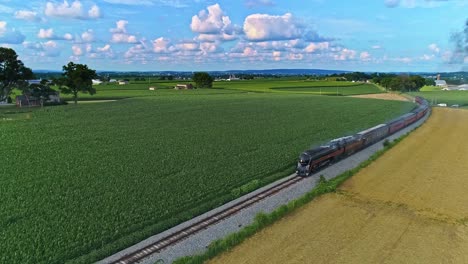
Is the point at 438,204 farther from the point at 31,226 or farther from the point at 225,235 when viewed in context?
the point at 31,226

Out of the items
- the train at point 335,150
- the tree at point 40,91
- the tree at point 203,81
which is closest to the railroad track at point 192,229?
the train at point 335,150

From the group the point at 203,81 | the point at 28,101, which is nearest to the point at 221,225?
the point at 28,101

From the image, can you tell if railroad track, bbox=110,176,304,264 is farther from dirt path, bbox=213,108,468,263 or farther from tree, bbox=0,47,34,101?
tree, bbox=0,47,34,101

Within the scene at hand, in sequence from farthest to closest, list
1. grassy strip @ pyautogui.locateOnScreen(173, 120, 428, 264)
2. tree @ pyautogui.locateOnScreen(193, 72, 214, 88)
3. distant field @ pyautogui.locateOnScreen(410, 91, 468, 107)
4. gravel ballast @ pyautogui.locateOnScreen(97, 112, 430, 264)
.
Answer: tree @ pyautogui.locateOnScreen(193, 72, 214, 88)
distant field @ pyautogui.locateOnScreen(410, 91, 468, 107)
gravel ballast @ pyautogui.locateOnScreen(97, 112, 430, 264)
grassy strip @ pyautogui.locateOnScreen(173, 120, 428, 264)

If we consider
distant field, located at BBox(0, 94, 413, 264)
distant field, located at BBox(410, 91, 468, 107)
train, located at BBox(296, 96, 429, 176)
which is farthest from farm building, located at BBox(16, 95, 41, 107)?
distant field, located at BBox(410, 91, 468, 107)

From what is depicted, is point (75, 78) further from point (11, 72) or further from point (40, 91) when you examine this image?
point (11, 72)

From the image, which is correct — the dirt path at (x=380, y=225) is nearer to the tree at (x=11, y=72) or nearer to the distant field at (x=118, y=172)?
the distant field at (x=118, y=172)
